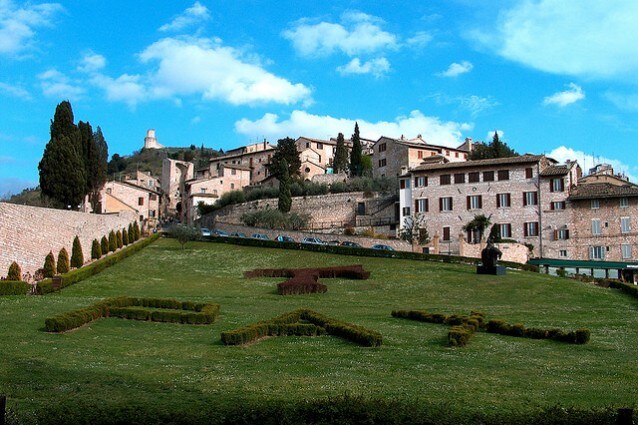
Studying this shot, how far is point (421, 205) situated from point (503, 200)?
394 inches

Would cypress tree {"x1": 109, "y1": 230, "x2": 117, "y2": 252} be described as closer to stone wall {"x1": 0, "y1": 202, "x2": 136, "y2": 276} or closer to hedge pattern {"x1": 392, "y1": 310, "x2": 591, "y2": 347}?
stone wall {"x1": 0, "y1": 202, "x2": 136, "y2": 276}

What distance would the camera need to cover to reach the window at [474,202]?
240 feet

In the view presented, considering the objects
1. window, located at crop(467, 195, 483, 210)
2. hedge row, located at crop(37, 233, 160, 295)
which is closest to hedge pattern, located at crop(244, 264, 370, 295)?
hedge row, located at crop(37, 233, 160, 295)

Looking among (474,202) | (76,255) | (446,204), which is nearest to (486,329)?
(76,255)

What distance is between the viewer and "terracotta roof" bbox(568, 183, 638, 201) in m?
→ 65.2

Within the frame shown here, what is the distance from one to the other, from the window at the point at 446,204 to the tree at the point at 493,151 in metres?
20.2

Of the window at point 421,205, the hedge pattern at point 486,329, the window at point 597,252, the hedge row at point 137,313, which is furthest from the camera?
the window at point 421,205

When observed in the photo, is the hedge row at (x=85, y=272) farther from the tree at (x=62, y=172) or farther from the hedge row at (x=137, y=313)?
the hedge row at (x=137, y=313)

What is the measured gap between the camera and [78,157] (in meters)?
59.9

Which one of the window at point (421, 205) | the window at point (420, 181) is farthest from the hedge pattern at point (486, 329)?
the window at point (420, 181)

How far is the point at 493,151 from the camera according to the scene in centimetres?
9275

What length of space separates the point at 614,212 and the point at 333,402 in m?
63.5

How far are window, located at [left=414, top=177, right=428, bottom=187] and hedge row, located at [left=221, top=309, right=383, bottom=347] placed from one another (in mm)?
54338

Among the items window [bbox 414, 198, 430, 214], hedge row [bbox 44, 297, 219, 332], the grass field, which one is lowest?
the grass field
